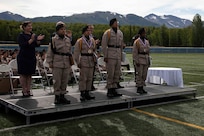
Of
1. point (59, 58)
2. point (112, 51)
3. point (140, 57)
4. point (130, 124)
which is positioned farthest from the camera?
point (140, 57)

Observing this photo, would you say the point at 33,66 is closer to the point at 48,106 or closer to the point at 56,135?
the point at 48,106

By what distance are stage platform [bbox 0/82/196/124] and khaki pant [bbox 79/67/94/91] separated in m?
0.32

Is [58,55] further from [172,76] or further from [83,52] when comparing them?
[172,76]

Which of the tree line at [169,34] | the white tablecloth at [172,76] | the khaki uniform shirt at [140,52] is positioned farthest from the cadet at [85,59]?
the tree line at [169,34]

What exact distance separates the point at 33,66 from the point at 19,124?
5.58ft

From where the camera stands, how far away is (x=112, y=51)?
25.1 feet

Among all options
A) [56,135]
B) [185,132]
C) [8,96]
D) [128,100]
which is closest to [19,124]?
[56,135]

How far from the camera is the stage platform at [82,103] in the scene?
247 inches

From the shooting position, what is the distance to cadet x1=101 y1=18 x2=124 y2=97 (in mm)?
7613

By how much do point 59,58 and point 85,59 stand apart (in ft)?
2.39

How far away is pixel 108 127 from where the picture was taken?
19.6ft

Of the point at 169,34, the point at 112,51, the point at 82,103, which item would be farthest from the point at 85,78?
the point at 169,34

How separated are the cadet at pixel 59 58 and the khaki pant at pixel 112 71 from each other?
1.28 metres

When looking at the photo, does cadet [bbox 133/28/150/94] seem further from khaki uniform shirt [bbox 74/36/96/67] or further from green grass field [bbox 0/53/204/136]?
khaki uniform shirt [bbox 74/36/96/67]
